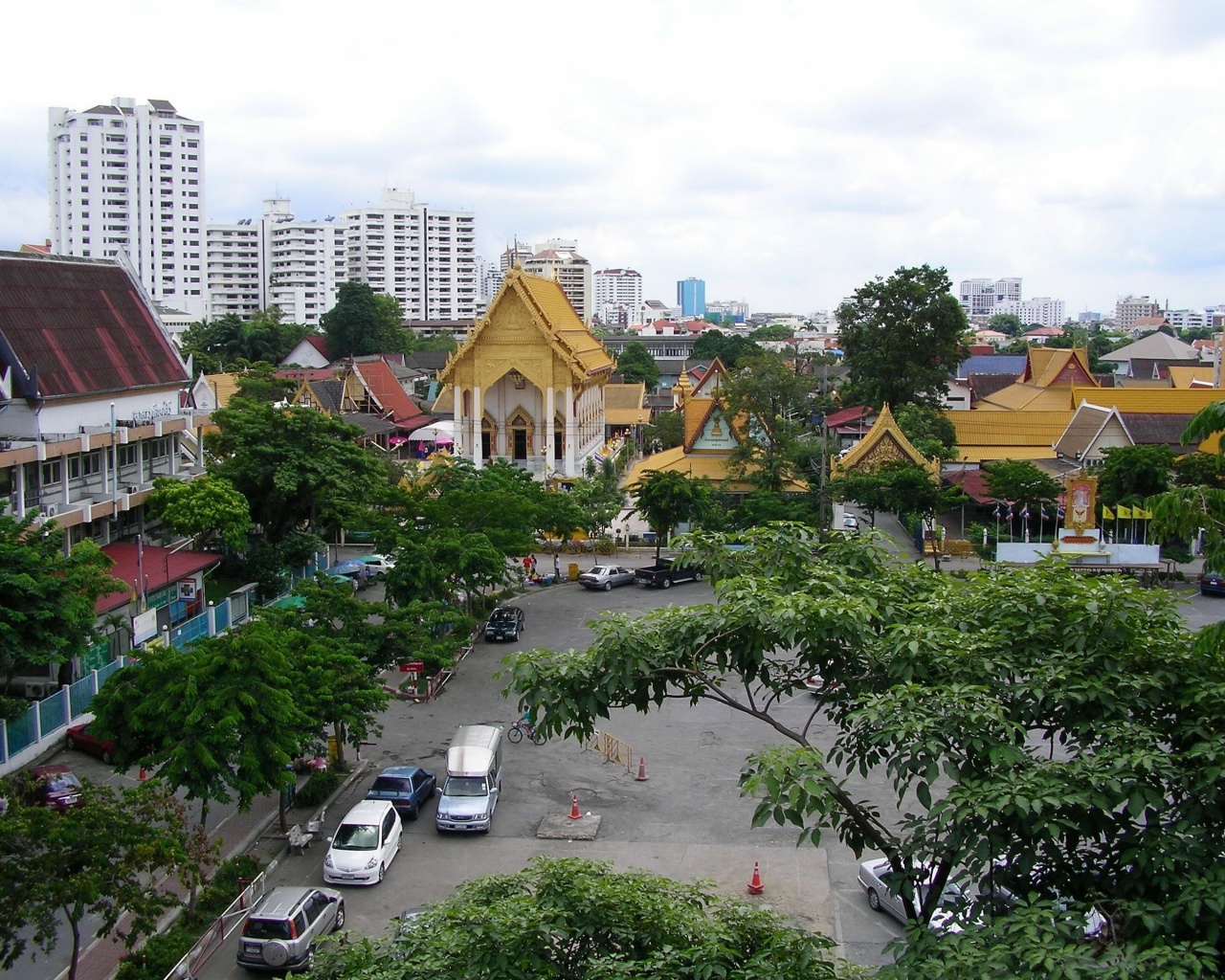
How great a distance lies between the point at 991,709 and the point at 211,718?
11.8 meters

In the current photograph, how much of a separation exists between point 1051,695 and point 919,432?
140 ft

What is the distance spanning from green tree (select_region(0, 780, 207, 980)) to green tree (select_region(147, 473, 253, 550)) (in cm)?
1498

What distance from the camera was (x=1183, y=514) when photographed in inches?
392

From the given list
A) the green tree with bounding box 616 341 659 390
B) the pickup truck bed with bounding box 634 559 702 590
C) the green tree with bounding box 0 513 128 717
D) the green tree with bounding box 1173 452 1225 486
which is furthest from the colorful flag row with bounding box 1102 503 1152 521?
the green tree with bounding box 616 341 659 390

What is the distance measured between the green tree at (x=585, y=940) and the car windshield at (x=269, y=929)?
17.8 ft

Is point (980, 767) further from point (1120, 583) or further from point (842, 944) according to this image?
point (842, 944)

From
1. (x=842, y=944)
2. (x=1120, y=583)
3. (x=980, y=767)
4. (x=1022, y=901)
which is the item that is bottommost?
(x=842, y=944)

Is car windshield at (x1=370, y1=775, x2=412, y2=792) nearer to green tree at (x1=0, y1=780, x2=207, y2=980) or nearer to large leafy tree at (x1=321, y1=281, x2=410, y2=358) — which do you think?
green tree at (x1=0, y1=780, x2=207, y2=980)

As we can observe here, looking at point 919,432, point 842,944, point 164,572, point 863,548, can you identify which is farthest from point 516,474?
point 863,548

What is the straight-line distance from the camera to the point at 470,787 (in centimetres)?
1969

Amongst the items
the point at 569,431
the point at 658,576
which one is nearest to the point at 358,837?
the point at 658,576

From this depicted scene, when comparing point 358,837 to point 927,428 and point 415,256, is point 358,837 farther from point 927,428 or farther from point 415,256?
point 415,256

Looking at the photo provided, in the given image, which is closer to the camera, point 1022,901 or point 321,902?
point 1022,901

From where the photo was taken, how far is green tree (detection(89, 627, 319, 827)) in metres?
16.8
